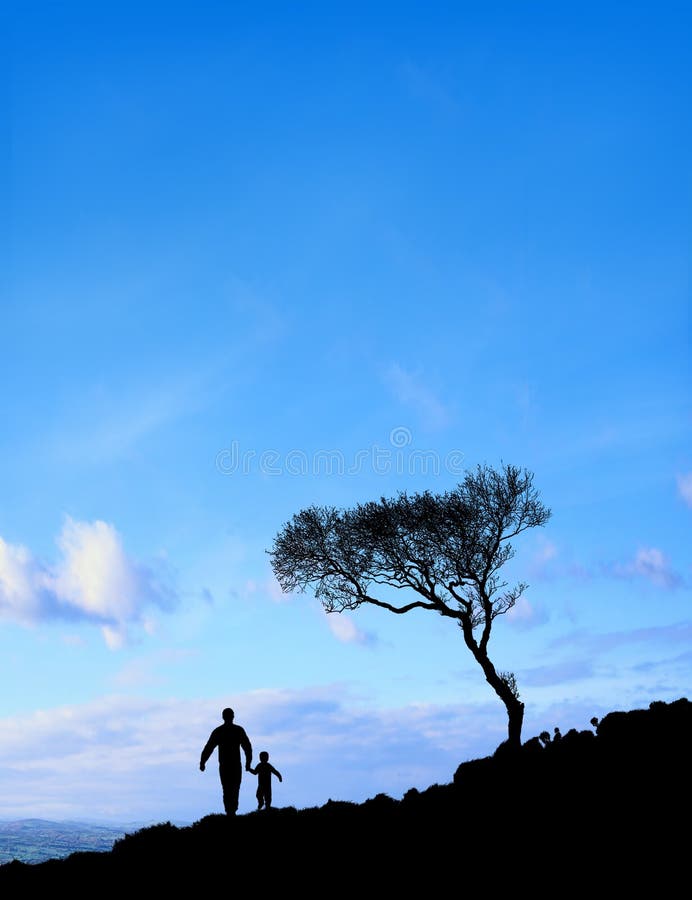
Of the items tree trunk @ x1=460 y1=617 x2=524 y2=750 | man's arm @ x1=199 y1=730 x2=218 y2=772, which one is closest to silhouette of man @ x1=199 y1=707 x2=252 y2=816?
man's arm @ x1=199 y1=730 x2=218 y2=772

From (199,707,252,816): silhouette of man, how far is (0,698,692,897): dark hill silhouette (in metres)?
0.84

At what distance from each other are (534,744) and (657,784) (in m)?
7.95

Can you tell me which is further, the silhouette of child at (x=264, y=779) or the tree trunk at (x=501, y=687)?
the tree trunk at (x=501, y=687)

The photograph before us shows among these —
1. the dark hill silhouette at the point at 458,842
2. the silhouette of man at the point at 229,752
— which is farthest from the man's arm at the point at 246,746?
the dark hill silhouette at the point at 458,842

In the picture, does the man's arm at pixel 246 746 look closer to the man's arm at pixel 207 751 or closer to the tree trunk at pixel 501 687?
the man's arm at pixel 207 751

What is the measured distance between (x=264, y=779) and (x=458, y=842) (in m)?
7.56

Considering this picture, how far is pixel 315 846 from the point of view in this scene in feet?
65.9

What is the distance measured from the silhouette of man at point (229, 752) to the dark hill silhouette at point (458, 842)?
0.84 metres

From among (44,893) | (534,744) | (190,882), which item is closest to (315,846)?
(190,882)

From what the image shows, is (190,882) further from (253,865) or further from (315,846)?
(315,846)

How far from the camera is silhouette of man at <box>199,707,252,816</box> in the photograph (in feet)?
72.0

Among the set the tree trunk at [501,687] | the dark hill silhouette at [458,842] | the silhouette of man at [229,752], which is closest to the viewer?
the dark hill silhouette at [458,842]

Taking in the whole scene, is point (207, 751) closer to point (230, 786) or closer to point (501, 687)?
point (230, 786)

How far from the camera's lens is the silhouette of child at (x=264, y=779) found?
24984mm
